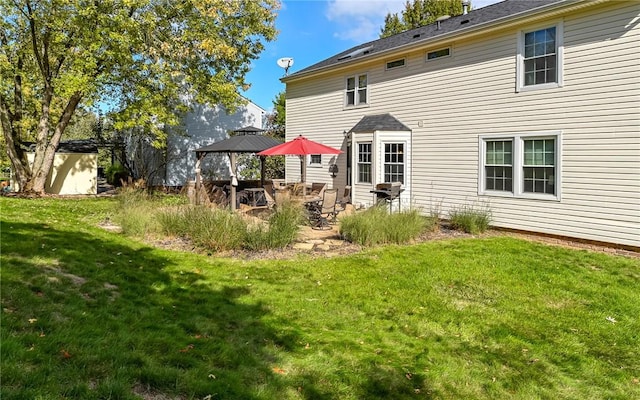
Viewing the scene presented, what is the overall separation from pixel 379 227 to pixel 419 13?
77.1ft

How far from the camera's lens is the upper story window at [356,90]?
14.6 metres

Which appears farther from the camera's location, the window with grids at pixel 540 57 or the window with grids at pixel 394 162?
the window with grids at pixel 394 162

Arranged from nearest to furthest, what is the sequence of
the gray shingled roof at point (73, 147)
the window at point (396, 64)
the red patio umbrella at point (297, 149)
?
the red patio umbrella at point (297, 149), the window at point (396, 64), the gray shingled roof at point (73, 147)

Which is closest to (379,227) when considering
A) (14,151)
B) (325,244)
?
(325,244)

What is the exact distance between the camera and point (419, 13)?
27.5m

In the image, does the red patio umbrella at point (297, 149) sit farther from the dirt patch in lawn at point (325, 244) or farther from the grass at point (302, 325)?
the grass at point (302, 325)

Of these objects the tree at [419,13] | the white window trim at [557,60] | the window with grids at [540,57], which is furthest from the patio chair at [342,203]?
the tree at [419,13]

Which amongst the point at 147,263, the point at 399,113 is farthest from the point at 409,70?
the point at 147,263

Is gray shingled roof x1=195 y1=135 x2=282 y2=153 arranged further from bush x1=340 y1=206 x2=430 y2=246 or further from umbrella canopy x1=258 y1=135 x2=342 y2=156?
bush x1=340 y1=206 x2=430 y2=246

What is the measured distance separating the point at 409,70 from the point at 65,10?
11.2m

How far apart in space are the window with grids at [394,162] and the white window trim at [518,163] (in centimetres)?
264

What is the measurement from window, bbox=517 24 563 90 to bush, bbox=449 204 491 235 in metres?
3.21

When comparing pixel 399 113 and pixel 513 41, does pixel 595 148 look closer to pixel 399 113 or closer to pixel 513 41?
pixel 513 41

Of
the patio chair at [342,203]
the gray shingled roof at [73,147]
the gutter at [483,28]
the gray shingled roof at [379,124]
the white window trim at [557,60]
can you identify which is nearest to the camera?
the gutter at [483,28]
